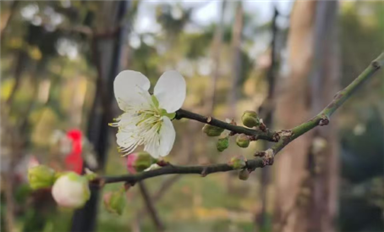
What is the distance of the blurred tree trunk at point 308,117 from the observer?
0.89 metres

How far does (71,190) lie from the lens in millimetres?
246

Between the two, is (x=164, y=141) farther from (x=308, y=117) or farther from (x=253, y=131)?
(x=308, y=117)

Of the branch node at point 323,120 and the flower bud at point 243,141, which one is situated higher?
the branch node at point 323,120

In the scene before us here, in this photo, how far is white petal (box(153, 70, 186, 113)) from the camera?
237 mm

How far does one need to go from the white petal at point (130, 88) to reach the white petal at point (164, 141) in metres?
0.02

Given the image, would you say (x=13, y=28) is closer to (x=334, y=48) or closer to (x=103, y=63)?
(x=103, y=63)

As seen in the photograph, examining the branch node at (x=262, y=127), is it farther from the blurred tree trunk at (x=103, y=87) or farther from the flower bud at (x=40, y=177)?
the blurred tree trunk at (x=103, y=87)

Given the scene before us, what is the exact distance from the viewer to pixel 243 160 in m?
0.24

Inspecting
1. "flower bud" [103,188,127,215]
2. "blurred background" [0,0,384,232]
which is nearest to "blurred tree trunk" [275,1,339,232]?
"blurred background" [0,0,384,232]

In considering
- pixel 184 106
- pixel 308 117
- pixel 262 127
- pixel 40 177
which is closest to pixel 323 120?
pixel 262 127

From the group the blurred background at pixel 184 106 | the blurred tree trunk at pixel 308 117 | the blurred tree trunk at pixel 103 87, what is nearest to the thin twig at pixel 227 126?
the blurred background at pixel 184 106

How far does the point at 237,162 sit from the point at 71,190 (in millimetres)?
81

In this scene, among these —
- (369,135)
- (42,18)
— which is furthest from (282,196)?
(369,135)

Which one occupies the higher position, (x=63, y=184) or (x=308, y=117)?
(x=308, y=117)
